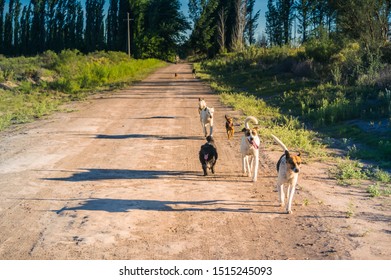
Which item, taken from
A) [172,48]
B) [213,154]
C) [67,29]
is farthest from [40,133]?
[67,29]

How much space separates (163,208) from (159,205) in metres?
0.14

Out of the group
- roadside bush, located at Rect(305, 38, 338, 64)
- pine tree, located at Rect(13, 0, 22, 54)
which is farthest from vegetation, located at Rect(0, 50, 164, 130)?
pine tree, located at Rect(13, 0, 22, 54)

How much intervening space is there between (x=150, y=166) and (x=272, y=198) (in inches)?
114

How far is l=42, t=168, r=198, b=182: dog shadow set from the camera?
780 centimetres

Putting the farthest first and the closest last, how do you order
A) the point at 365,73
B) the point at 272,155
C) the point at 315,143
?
the point at 365,73 → the point at 315,143 → the point at 272,155

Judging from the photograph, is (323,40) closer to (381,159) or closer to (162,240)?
(381,159)

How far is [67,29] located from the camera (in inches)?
3890

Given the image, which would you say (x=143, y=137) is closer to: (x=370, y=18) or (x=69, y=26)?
(x=370, y=18)

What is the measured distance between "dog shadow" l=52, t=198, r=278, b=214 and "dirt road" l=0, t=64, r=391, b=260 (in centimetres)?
1

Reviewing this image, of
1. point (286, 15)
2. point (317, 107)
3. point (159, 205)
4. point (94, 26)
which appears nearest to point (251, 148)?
point (159, 205)

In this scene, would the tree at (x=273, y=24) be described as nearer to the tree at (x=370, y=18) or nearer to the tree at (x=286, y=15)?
the tree at (x=286, y=15)

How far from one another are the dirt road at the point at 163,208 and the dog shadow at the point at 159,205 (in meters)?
0.01

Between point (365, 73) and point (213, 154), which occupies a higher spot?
point (365, 73)

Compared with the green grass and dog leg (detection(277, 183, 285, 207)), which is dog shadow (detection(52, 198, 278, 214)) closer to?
dog leg (detection(277, 183, 285, 207))
